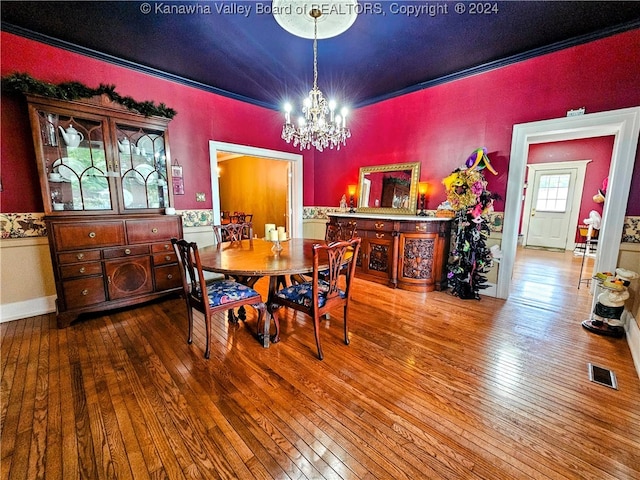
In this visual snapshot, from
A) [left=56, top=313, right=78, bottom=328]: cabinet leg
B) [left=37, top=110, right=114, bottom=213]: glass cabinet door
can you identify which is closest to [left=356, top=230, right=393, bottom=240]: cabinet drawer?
[left=37, top=110, right=114, bottom=213]: glass cabinet door

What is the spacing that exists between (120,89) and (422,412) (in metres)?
4.20

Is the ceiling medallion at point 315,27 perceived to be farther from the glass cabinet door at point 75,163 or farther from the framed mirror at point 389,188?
the glass cabinet door at point 75,163

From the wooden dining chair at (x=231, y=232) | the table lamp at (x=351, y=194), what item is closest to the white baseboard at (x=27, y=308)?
the wooden dining chair at (x=231, y=232)

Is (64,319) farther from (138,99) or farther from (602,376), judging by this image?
(602,376)

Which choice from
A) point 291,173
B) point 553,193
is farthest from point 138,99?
point 553,193

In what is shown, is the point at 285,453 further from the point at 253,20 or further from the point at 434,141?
the point at 434,141

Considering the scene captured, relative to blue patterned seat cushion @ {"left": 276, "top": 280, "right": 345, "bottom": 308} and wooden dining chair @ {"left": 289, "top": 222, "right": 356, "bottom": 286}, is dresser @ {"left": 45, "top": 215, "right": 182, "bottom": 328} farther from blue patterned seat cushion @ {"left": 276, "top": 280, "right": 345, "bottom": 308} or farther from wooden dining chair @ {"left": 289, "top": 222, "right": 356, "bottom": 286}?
blue patterned seat cushion @ {"left": 276, "top": 280, "right": 345, "bottom": 308}

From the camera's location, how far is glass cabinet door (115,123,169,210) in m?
2.86

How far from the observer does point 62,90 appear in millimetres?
2359

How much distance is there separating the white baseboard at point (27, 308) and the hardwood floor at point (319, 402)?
0.15 meters

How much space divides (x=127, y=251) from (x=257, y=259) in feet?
5.27

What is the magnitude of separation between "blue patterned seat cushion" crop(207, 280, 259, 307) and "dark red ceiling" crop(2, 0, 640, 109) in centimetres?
232

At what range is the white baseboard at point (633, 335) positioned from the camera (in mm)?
1966

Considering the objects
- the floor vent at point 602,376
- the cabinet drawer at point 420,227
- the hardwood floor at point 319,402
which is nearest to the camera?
the hardwood floor at point 319,402
